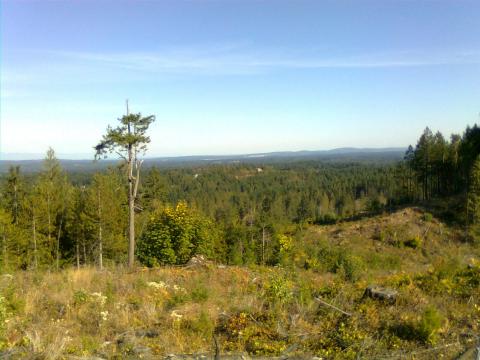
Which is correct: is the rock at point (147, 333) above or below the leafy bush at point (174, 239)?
above

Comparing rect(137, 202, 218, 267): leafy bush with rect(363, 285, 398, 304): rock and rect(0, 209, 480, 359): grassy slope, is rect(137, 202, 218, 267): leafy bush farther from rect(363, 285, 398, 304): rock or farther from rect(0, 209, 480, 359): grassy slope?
rect(363, 285, 398, 304): rock

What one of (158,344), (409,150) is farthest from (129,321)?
(409,150)

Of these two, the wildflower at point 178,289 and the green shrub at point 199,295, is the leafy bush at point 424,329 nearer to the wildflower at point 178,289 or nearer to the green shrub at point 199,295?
the green shrub at point 199,295

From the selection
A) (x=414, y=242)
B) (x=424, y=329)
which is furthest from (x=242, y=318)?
(x=414, y=242)

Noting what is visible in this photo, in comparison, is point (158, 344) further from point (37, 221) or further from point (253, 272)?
point (37, 221)

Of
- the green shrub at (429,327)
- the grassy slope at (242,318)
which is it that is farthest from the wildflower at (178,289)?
the green shrub at (429,327)

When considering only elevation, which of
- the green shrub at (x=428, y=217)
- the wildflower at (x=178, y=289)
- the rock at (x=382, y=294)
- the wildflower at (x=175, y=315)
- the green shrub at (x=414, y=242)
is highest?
the rock at (x=382, y=294)

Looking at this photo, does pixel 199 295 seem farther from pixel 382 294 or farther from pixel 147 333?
pixel 382 294

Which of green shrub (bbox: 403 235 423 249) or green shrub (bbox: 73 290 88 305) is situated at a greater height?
green shrub (bbox: 73 290 88 305)

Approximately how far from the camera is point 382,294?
6605mm

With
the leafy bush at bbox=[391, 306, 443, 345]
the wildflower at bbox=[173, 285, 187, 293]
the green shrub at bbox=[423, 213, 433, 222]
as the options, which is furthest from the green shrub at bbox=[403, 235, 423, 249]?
the leafy bush at bbox=[391, 306, 443, 345]

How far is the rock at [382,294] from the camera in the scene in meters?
6.51

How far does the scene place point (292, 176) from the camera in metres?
158

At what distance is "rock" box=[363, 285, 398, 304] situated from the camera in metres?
6.51
